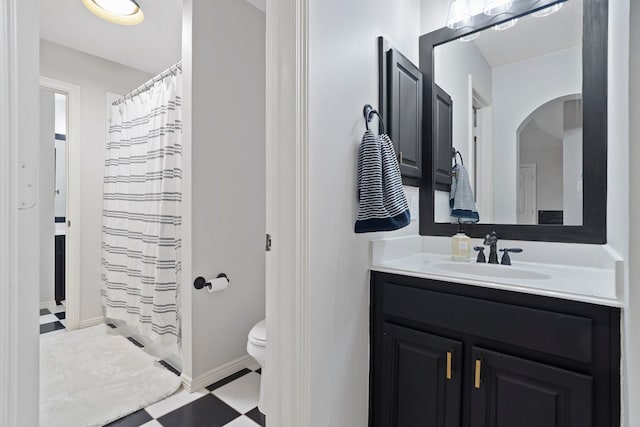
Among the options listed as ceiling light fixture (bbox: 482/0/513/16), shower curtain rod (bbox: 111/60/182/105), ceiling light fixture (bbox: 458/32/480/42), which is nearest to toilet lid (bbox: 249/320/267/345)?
shower curtain rod (bbox: 111/60/182/105)

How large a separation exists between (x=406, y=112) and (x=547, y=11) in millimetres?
758

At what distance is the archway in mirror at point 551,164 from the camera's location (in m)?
1.35

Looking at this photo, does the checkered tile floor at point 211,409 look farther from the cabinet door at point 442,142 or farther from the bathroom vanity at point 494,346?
the cabinet door at point 442,142

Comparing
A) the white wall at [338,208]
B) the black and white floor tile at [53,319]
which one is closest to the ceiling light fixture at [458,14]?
the white wall at [338,208]

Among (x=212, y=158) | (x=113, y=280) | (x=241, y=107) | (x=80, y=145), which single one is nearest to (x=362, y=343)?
(x=212, y=158)

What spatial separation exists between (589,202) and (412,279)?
0.84 meters

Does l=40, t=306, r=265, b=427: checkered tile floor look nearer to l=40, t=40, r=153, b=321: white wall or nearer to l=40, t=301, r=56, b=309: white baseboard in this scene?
l=40, t=40, r=153, b=321: white wall

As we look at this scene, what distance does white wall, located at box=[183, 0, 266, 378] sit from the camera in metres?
1.72

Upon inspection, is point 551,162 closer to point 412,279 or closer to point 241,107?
point 412,279

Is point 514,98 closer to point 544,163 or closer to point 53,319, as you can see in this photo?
point 544,163

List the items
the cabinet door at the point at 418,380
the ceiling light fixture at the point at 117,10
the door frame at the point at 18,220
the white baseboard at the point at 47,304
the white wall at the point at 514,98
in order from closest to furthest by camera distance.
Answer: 1. the door frame at the point at 18,220
2. the cabinet door at the point at 418,380
3. the white wall at the point at 514,98
4. the ceiling light fixture at the point at 117,10
5. the white baseboard at the point at 47,304

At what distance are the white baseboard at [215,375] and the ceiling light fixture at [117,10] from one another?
2.29 metres

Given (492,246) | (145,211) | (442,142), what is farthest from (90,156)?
(492,246)

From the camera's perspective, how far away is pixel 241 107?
6.47 feet
